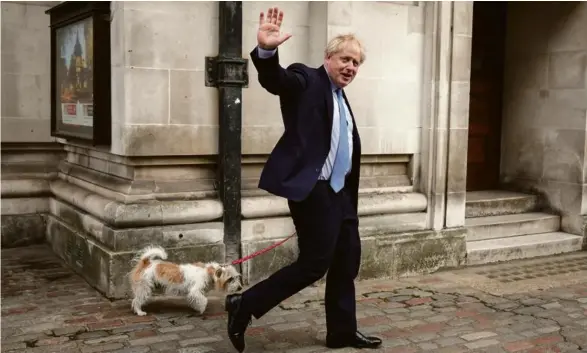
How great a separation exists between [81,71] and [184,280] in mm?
2339

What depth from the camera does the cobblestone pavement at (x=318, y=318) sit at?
4.55m

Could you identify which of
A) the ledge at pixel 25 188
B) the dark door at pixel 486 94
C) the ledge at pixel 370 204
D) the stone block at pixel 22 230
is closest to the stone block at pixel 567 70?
the dark door at pixel 486 94

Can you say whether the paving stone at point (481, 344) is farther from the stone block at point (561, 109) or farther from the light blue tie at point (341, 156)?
the stone block at point (561, 109)

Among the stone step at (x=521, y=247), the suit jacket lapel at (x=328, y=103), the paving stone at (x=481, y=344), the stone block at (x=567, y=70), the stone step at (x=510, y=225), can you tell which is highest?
the stone block at (x=567, y=70)

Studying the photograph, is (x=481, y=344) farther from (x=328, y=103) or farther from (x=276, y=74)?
(x=276, y=74)

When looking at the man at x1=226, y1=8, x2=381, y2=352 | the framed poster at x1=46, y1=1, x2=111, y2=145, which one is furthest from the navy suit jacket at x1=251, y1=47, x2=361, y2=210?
the framed poster at x1=46, y1=1, x2=111, y2=145

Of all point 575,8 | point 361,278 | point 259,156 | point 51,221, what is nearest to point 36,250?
point 51,221

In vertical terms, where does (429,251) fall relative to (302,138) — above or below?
below

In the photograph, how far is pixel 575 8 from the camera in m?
7.97

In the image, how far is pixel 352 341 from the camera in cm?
445

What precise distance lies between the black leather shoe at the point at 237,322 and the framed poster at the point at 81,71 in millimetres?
2308

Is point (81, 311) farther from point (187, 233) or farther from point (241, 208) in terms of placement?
point (241, 208)

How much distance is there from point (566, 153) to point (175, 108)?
4704 mm

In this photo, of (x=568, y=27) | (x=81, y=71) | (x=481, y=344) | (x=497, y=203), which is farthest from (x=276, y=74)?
(x=568, y=27)
